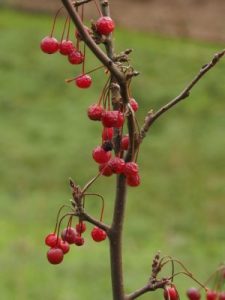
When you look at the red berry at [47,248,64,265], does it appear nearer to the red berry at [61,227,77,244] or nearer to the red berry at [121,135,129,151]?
the red berry at [61,227,77,244]

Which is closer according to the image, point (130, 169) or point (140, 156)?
point (130, 169)

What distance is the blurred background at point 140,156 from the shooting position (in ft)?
17.1

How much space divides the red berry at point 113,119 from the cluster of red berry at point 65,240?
191mm

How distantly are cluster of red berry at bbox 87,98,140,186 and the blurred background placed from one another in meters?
3.49

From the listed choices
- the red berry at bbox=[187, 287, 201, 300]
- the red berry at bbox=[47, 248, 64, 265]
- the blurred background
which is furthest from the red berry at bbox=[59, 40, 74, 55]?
the blurred background

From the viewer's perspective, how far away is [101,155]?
1.28 metres

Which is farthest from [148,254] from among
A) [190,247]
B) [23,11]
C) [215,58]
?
[23,11]

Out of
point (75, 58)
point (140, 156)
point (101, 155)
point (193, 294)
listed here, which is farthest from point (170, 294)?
point (140, 156)

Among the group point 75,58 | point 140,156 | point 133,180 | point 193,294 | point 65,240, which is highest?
point 75,58

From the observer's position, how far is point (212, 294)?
1.32m

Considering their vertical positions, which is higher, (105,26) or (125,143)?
(105,26)

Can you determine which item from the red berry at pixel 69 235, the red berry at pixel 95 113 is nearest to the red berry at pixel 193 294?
the red berry at pixel 69 235

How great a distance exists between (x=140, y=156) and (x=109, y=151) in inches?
232

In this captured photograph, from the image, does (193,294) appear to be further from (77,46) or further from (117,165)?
(77,46)
